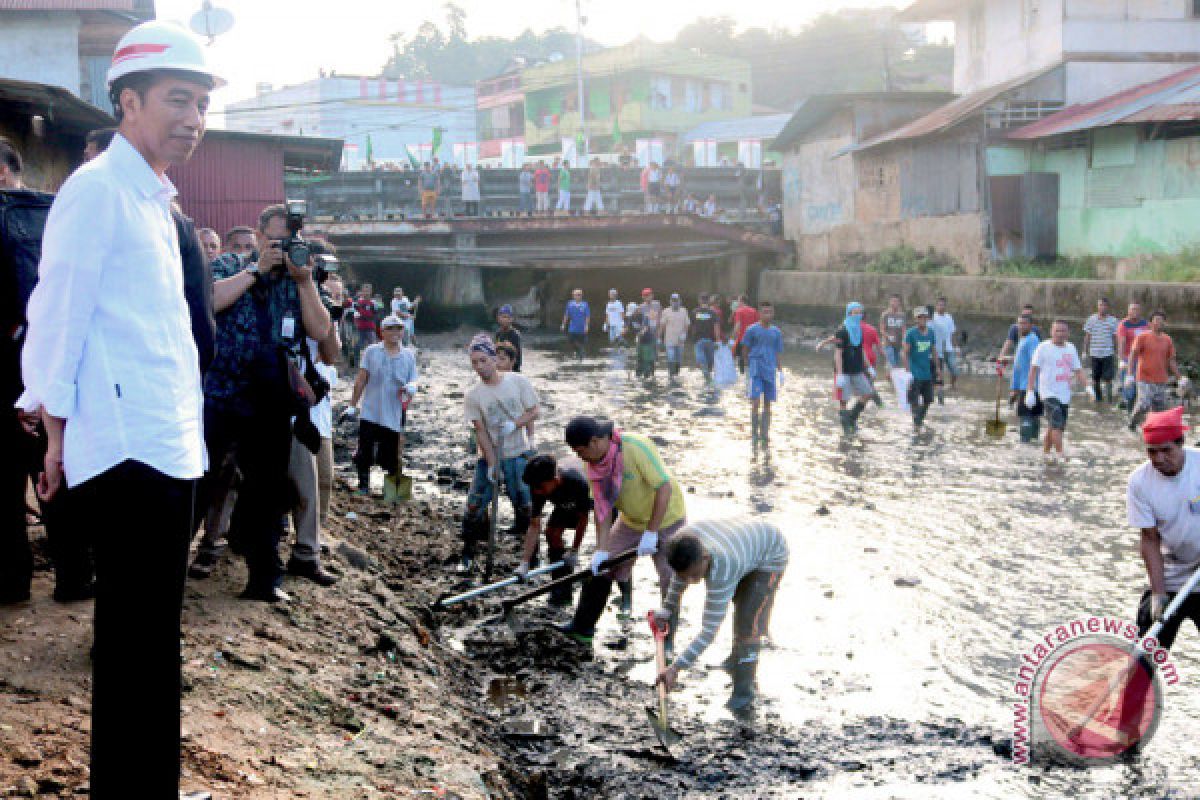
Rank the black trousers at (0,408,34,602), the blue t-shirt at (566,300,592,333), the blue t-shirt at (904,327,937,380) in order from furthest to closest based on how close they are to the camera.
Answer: the blue t-shirt at (566,300,592,333) < the blue t-shirt at (904,327,937,380) < the black trousers at (0,408,34,602)

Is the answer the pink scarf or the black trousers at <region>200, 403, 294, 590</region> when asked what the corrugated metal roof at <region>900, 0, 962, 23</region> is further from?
the black trousers at <region>200, 403, 294, 590</region>

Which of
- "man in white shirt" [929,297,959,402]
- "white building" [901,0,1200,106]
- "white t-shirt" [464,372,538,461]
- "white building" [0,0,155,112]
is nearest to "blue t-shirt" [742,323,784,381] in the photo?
"man in white shirt" [929,297,959,402]

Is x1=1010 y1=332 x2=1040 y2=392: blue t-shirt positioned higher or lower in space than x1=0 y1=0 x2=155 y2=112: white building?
lower

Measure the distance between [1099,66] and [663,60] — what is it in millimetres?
30173

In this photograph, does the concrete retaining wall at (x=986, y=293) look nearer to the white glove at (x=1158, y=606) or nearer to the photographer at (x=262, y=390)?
the white glove at (x=1158, y=606)

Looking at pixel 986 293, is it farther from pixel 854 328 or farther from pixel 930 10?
pixel 930 10

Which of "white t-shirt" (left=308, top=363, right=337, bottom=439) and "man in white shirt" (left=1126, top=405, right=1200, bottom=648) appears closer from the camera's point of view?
"man in white shirt" (left=1126, top=405, right=1200, bottom=648)

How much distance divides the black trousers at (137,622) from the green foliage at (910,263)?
28.6m

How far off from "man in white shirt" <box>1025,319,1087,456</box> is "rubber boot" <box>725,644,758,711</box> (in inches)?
322

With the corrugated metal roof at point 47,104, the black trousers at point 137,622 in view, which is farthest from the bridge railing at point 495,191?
the black trousers at point 137,622

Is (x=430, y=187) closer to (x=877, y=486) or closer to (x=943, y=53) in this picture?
(x=877, y=486)

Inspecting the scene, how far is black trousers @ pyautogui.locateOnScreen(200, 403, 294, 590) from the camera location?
545 cm

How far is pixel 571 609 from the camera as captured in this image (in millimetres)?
8086

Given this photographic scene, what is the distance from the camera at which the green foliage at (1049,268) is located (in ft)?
84.6
